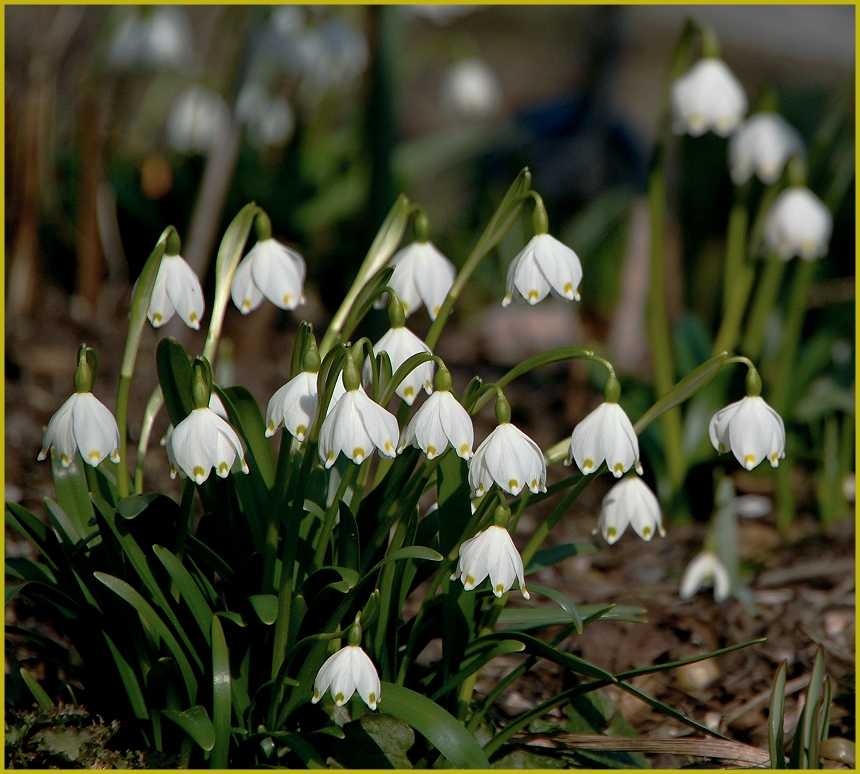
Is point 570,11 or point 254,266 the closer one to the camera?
point 254,266

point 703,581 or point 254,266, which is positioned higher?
point 254,266

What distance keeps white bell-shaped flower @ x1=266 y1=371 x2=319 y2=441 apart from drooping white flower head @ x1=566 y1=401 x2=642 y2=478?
0.43 meters

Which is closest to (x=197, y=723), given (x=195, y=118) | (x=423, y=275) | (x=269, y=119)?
(x=423, y=275)

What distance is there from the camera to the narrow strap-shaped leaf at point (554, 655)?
1.61m

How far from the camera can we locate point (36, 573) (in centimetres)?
183

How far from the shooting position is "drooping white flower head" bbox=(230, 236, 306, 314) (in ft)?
5.50

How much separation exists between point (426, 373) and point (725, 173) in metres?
Answer: 3.34

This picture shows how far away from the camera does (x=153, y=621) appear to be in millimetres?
1604

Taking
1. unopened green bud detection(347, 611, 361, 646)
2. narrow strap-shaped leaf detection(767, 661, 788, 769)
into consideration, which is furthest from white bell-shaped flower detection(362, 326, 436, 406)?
narrow strap-shaped leaf detection(767, 661, 788, 769)

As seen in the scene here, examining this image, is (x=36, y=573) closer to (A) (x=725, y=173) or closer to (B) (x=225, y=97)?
(B) (x=225, y=97)

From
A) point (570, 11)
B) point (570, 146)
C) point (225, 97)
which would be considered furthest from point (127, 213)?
point (570, 11)

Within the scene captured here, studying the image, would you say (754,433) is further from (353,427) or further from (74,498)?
(74,498)

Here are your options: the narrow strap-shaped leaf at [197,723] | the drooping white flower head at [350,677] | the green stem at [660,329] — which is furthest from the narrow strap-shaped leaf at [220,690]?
the green stem at [660,329]

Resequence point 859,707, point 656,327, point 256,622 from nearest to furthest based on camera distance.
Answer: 1. point 256,622
2. point 859,707
3. point 656,327
